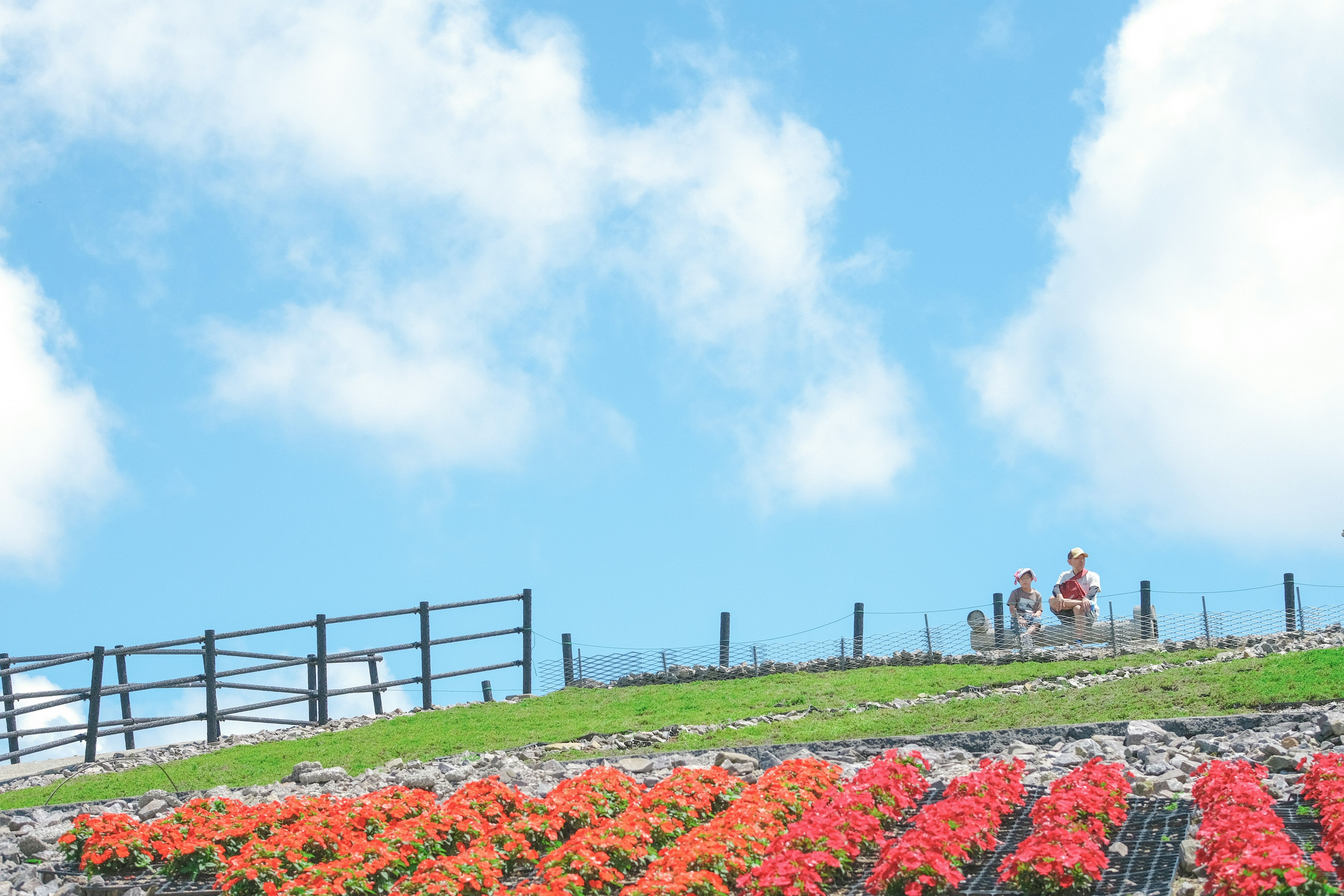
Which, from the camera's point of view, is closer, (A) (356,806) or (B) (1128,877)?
(B) (1128,877)

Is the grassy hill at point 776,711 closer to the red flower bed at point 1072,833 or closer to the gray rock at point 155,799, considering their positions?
the gray rock at point 155,799

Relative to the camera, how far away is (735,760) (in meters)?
10.3

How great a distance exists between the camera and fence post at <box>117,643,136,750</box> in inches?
738

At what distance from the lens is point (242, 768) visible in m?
14.7

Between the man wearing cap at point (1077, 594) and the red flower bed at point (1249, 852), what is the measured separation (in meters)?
11.5

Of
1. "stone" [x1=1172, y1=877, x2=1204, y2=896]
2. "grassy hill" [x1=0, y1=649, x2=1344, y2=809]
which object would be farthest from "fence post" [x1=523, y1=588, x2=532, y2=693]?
"stone" [x1=1172, y1=877, x2=1204, y2=896]

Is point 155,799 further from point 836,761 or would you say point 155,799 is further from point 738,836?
point 738,836

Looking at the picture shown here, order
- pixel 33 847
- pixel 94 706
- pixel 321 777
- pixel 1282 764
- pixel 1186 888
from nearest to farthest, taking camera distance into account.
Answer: pixel 1186 888 < pixel 1282 764 < pixel 33 847 < pixel 321 777 < pixel 94 706

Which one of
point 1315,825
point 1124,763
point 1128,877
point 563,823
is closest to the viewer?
point 1128,877

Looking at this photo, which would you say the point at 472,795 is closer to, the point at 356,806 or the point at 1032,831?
the point at 356,806

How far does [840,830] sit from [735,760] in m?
3.30

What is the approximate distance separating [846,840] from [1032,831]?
57.0 inches

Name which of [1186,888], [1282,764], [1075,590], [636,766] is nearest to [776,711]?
[636,766]

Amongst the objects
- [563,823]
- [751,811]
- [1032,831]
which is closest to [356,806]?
[563,823]
